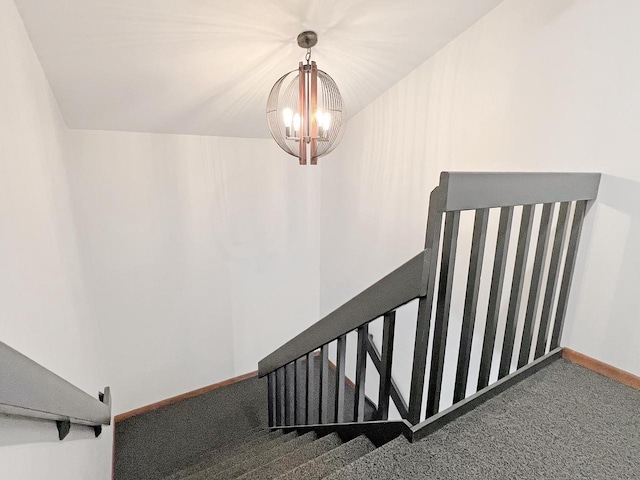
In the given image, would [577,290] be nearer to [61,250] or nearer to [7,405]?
[7,405]

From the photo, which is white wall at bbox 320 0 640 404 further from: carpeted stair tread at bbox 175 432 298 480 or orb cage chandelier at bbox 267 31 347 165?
carpeted stair tread at bbox 175 432 298 480

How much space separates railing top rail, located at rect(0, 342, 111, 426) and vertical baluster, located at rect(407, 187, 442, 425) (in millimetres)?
1018

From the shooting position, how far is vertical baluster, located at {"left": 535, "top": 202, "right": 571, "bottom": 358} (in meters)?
1.58

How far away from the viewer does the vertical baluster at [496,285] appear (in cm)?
123

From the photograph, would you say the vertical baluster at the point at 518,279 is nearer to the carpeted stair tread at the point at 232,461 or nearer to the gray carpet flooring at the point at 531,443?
the gray carpet flooring at the point at 531,443

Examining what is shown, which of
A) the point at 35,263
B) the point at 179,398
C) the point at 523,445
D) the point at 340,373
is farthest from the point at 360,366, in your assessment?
the point at 179,398

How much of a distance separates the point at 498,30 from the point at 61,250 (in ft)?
8.25

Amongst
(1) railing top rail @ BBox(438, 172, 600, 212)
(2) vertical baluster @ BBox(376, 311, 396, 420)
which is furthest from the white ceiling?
(2) vertical baluster @ BBox(376, 311, 396, 420)

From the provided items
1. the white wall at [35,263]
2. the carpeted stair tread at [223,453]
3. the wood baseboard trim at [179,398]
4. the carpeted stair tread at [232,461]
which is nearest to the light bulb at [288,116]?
the white wall at [35,263]

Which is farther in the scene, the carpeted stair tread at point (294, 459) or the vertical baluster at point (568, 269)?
the vertical baluster at point (568, 269)

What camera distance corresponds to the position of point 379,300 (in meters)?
1.24

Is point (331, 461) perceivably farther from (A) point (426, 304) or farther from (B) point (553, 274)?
(B) point (553, 274)

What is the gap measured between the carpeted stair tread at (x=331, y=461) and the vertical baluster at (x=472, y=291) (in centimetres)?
41

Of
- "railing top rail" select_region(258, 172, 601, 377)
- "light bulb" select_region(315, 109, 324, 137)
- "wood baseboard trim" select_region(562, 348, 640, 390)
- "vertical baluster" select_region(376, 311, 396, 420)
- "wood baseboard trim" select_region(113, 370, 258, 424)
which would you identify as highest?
"light bulb" select_region(315, 109, 324, 137)
